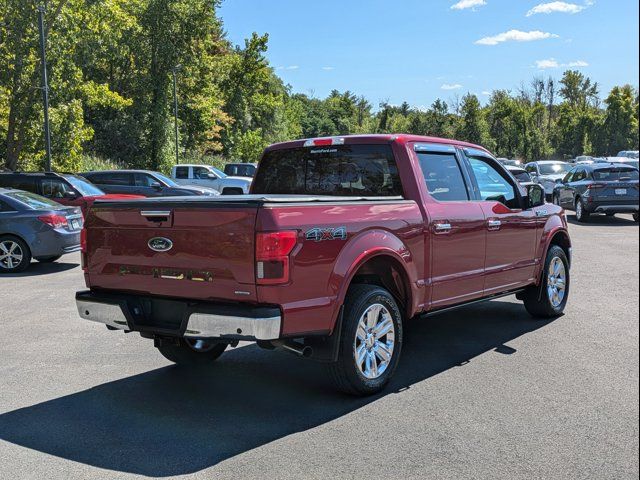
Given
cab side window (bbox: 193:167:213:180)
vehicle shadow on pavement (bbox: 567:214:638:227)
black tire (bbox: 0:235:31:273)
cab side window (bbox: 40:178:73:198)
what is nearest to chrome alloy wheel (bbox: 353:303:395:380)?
black tire (bbox: 0:235:31:273)

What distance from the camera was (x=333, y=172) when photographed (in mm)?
6078

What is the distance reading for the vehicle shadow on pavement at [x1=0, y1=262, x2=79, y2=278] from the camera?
1154 centimetres

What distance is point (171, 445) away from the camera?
4.14 meters

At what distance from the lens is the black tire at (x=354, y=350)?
15.8 feet

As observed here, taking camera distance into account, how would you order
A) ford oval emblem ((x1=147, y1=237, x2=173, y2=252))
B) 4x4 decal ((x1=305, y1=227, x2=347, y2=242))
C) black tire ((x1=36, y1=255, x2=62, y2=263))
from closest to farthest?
4x4 decal ((x1=305, y1=227, x2=347, y2=242)) < ford oval emblem ((x1=147, y1=237, x2=173, y2=252)) < black tire ((x1=36, y1=255, x2=62, y2=263))

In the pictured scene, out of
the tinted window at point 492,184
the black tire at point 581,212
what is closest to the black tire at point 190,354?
the tinted window at point 492,184

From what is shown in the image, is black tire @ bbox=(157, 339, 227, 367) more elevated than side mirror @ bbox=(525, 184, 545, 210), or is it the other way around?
side mirror @ bbox=(525, 184, 545, 210)

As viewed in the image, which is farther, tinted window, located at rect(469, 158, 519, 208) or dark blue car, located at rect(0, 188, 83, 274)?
dark blue car, located at rect(0, 188, 83, 274)

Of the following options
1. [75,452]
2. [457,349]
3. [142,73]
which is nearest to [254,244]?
[75,452]

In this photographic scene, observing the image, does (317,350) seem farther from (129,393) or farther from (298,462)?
(129,393)

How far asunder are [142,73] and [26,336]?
139 ft

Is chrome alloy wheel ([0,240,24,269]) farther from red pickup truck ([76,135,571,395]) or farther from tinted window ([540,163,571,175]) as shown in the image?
tinted window ([540,163,571,175])

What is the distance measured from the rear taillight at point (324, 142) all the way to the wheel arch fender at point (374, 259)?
123cm

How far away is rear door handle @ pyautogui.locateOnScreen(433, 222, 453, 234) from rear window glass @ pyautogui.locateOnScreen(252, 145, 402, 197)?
0.42 m
